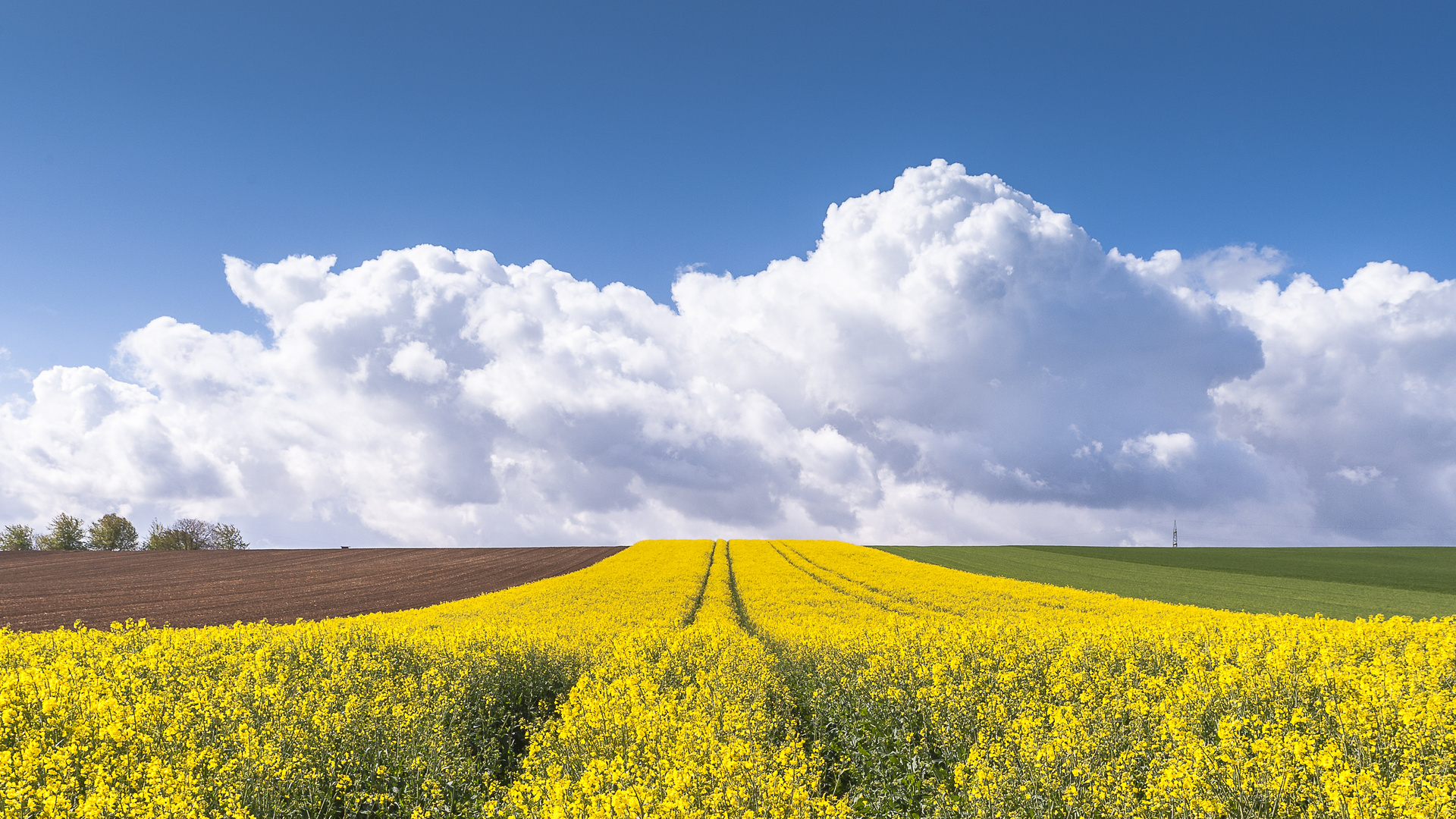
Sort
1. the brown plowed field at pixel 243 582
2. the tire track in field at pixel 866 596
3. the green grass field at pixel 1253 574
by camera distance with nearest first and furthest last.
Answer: the tire track in field at pixel 866 596
the brown plowed field at pixel 243 582
the green grass field at pixel 1253 574

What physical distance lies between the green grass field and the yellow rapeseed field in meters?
20.3

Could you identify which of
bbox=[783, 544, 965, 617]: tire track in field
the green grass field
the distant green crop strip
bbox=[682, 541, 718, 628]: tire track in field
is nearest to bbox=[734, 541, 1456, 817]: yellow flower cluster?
bbox=[682, 541, 718, 628]: tire track in field

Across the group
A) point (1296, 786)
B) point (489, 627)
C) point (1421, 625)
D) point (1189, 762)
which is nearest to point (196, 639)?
point (489, 627)

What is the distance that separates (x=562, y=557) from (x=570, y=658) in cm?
4902

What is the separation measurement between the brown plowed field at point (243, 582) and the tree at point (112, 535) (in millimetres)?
26985

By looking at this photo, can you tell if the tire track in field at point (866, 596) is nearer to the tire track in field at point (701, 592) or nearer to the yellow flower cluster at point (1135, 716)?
the tire track in field at point (701, 592)

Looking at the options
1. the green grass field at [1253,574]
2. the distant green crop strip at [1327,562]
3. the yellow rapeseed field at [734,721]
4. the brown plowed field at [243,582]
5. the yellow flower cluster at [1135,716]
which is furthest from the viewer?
the distant green crop strip at [1327,562]

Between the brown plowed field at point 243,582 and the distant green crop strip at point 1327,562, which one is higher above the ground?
the distant green crop strip at point 1327,562

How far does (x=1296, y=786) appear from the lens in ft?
19.2

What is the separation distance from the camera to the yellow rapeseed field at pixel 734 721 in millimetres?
5758

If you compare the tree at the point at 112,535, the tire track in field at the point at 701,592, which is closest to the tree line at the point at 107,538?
the tree at the point at 112,535

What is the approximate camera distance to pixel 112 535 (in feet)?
278

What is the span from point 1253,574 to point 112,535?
403 feet

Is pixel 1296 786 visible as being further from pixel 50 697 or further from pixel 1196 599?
pixel 1196 599
